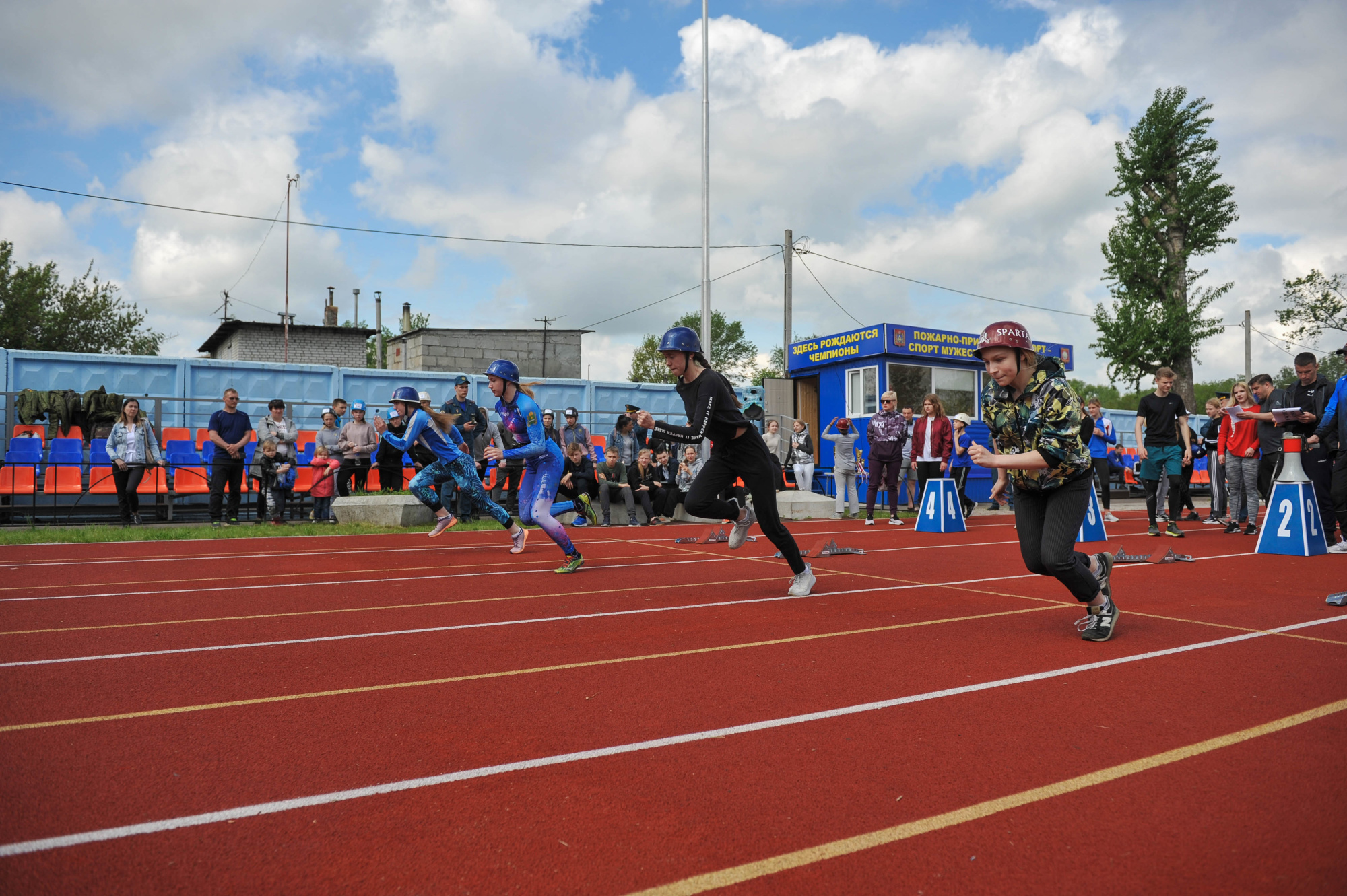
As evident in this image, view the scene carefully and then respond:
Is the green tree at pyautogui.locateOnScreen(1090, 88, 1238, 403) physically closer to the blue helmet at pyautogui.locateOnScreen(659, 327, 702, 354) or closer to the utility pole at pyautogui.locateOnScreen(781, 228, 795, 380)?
the utility pole at pyautogui.locateOnScreen(781, 228, 795, 380)

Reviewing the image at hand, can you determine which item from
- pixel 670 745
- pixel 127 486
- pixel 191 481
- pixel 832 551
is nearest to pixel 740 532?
pixel 832 551

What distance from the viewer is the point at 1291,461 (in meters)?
10.5

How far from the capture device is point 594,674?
4.76 meters

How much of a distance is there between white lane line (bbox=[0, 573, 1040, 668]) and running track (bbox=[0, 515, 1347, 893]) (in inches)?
1.5

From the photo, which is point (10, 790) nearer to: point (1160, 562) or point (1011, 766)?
point (1011, 766)

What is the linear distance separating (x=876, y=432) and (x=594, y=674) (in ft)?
37.9

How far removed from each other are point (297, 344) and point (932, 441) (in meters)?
35.4

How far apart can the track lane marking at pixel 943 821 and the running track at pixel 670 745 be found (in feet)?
0.04

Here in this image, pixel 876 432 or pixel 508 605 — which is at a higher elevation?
pixel 876 432

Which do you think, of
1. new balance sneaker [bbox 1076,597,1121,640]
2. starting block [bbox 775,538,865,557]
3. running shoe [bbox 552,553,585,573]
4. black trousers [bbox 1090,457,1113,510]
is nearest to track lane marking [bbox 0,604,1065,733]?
new balance sneaker [bbox 1076,597,1121,640]

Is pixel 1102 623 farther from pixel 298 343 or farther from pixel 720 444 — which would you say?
pixel 298 343

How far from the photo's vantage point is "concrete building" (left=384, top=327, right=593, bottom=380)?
1731 inches

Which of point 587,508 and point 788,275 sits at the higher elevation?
point 788,275

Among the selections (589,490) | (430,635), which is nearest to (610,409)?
(589,490)
